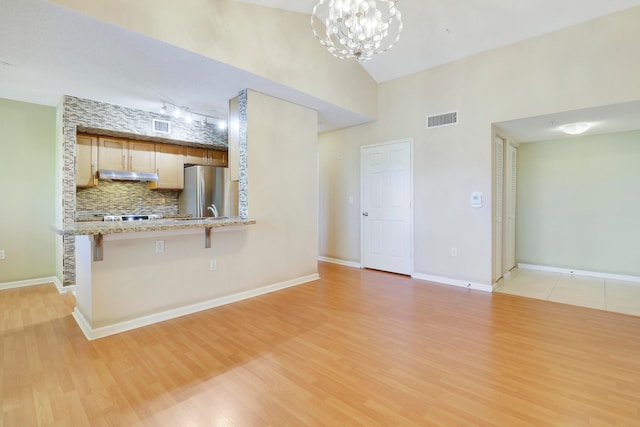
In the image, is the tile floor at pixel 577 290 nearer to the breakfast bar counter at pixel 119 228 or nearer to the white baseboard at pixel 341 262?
the white baseboard at pixel 341 262

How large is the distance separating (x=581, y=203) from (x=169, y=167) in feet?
22.9

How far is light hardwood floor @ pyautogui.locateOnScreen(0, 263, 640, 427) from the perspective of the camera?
5.77 feet

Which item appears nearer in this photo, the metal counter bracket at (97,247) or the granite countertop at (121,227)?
the granite countertop at (121,227)

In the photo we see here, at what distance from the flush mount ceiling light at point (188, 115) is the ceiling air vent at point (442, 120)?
341cm

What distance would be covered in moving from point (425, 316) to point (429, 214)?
1.92 meters

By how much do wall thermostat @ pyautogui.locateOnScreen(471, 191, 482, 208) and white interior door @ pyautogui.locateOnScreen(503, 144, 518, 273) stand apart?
0.98 meters

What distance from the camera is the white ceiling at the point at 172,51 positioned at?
246cm

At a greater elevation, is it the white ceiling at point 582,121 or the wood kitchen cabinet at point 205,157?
the white ceiling at point 582,121

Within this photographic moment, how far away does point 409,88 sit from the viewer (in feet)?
15.9

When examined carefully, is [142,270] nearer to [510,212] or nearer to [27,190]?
[27,190]

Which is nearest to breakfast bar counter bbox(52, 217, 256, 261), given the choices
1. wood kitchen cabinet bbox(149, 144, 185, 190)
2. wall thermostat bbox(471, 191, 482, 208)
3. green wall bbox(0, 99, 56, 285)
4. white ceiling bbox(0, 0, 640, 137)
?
white ceiling bbox(0, 0, 640, 137)

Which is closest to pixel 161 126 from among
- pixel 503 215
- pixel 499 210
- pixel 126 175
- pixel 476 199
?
pixel 126 175

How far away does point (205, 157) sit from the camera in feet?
18.6

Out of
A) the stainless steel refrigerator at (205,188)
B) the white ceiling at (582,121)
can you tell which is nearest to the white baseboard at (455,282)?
the white ceiling at (582,121)
